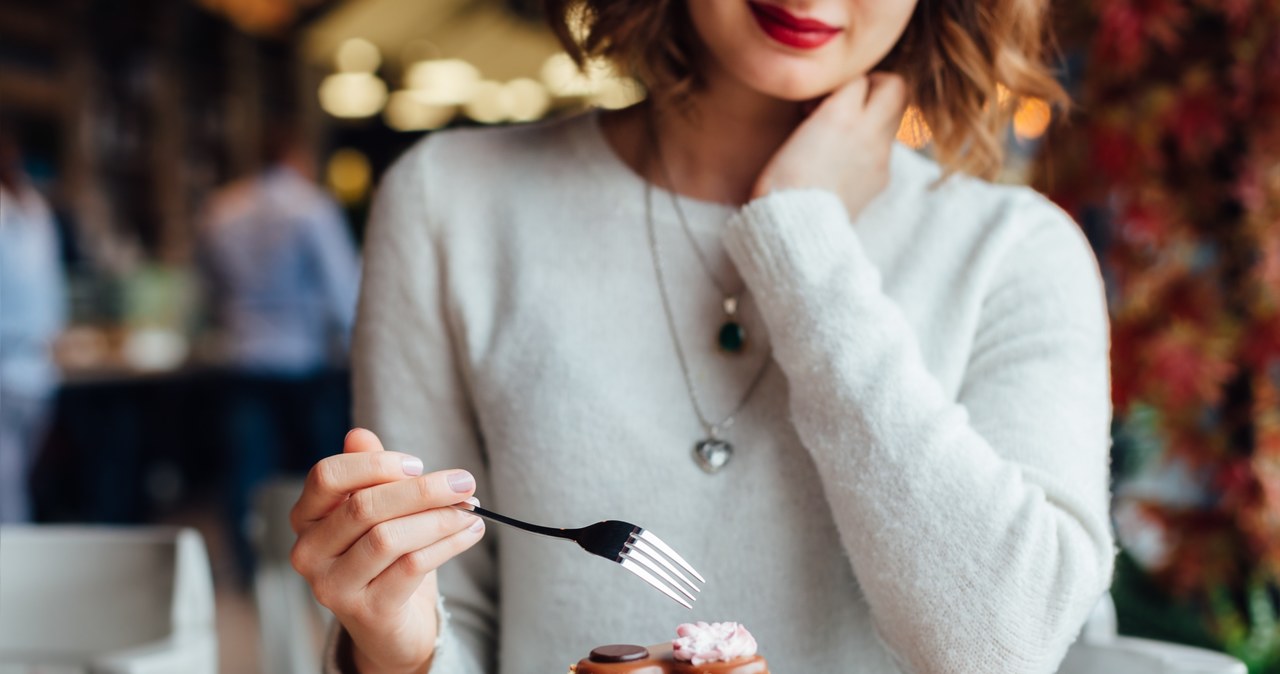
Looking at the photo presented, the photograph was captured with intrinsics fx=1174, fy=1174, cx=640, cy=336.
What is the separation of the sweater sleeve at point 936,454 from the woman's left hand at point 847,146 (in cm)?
5

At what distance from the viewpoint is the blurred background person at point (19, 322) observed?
147 inches

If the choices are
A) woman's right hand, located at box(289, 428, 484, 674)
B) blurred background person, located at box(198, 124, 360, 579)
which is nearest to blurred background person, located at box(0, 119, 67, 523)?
blurred background person, located at box(198, 124, 360, 579)

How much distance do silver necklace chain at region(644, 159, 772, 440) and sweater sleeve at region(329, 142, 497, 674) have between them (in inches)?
7.9

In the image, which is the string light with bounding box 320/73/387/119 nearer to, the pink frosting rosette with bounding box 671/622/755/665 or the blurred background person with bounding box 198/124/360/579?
the blurred background person with bounding box 198/124/360/579

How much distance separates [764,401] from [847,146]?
0.80ft

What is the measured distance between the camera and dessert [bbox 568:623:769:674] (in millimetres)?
663

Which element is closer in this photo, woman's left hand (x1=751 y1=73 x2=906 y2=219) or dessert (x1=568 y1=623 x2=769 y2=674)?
Answer: dessert (x1=568 y1=623 x2=769 y2=674)

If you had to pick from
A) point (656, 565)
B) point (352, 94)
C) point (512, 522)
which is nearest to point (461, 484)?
point (512, 522)

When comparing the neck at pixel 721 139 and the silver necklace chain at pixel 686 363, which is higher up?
the neck at pixel 721 139

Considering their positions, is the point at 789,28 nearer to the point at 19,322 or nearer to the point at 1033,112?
the point at 1033,112

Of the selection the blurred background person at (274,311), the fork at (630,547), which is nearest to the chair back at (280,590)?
the fork at (630,547)

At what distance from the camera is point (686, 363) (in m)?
1.06

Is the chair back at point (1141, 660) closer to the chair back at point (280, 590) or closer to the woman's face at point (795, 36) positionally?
the woman's face at point (795, 36)

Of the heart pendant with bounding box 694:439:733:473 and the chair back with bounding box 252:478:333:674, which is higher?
the heart pendant with bounding box 694:439:733:473
